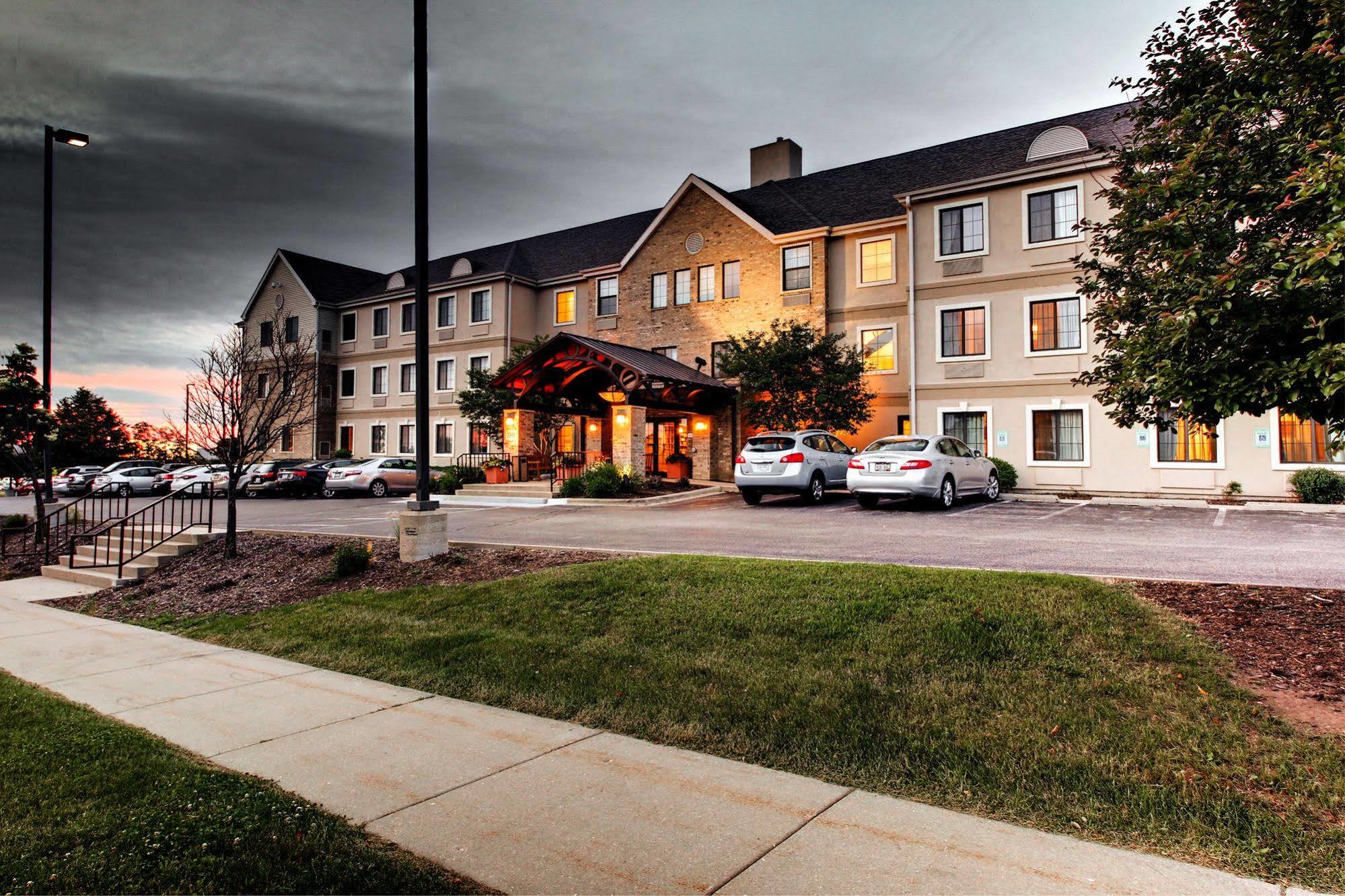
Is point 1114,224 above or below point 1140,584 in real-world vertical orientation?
above

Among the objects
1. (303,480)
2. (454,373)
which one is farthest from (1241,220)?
(454,373)

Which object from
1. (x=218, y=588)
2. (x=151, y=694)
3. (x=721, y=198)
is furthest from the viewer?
(x=721, y=198)

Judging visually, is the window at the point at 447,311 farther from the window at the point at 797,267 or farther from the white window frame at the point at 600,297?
the window at the point at 797,267

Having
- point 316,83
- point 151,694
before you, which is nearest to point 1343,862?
point 151,694

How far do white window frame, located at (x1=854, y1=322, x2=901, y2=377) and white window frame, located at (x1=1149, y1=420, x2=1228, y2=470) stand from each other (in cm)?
778

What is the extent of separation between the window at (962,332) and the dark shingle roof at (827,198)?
164 inches

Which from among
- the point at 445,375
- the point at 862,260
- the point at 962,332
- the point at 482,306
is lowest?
the point at 962,332

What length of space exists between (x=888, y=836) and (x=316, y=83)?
47.1 feet

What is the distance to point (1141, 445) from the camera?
71.3 ft

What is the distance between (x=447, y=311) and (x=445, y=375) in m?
3.43

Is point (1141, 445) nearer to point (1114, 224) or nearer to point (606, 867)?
point (1114, 224)

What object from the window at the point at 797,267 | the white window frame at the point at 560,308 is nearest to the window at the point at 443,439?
the white window frame at the point at 560,308

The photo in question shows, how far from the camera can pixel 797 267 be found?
28391 mm

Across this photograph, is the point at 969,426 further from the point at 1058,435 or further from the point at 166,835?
the point at 166,835
